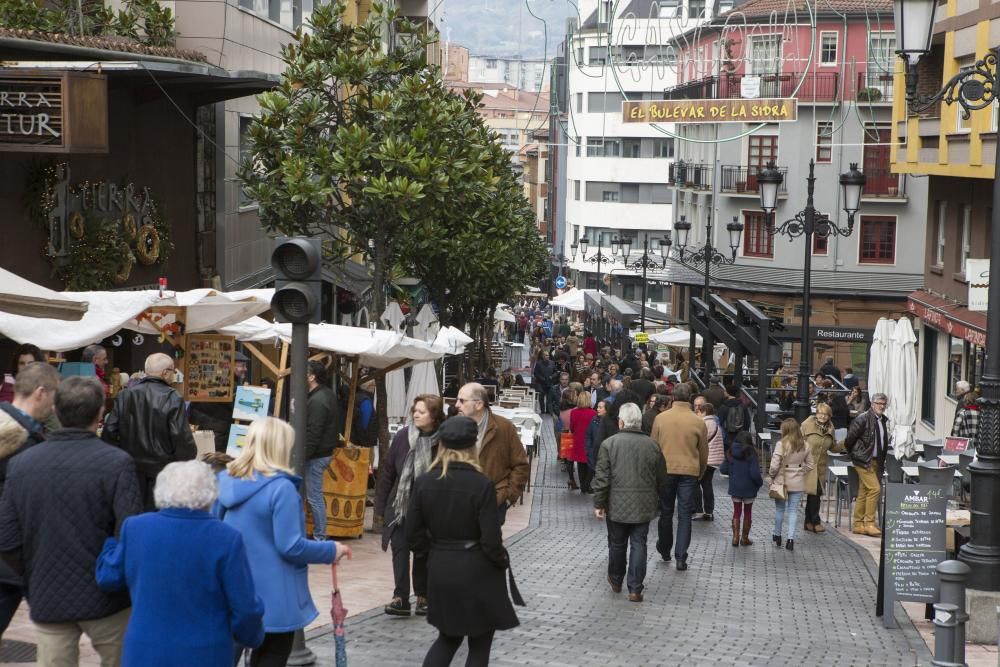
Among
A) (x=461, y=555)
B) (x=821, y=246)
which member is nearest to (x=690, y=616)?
(x=461, y=555)

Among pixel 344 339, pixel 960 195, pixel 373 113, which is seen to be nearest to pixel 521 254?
pixel 960 195

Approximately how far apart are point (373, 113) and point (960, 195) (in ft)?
53.9

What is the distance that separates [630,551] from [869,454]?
5.91 meters

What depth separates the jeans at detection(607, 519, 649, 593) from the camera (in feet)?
37.8

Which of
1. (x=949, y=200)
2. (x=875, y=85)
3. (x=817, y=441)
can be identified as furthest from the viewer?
(x=875, y=85)

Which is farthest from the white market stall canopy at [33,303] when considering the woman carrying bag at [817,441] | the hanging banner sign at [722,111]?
the hanging banner sign at [722,111]

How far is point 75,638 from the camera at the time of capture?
6.04 metres

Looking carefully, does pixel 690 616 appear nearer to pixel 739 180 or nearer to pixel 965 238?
pixel 965 238

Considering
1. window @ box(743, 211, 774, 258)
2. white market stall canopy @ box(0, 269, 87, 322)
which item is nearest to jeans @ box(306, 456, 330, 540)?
white market stall canopy @ box(0, 269, 87, 322)

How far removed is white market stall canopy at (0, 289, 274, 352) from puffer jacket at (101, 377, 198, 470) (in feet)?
5.65

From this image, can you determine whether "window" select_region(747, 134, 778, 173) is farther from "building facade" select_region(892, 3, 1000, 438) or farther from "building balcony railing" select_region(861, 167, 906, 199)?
"building facade" select_region(892, 3, 1000, 438)

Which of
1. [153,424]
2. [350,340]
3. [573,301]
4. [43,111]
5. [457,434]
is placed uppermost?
[43,111]

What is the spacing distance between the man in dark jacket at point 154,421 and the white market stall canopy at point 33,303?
125 cm

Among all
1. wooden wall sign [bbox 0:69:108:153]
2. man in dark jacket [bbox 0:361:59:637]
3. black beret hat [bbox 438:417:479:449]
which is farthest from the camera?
wooden wall sign [bbox 0:69:108:153]
